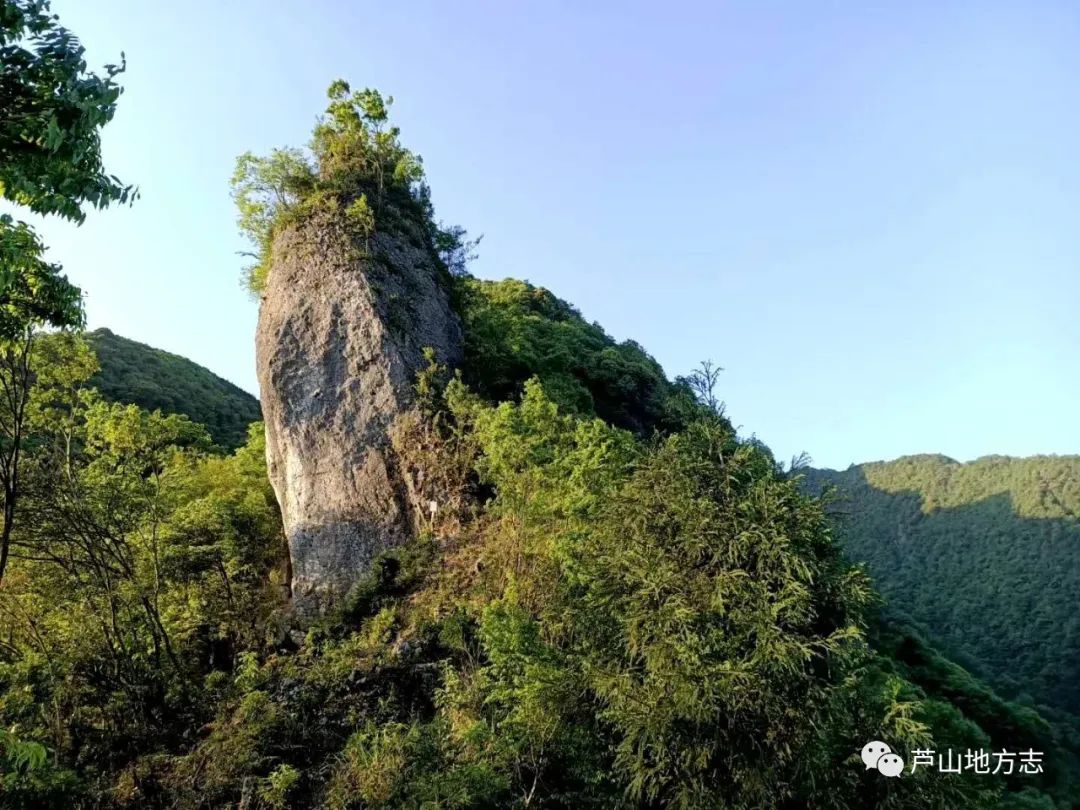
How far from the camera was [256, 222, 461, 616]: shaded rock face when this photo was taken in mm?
16297

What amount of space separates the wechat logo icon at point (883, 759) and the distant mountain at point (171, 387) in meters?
33.3

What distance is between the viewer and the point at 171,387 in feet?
138

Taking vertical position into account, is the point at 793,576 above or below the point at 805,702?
above

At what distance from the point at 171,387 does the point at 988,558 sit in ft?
205

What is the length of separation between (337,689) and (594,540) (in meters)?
5.64

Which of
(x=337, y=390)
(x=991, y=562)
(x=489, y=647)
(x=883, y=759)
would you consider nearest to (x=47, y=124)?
(x=489, y=647)

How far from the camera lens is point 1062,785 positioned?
25.5 metres

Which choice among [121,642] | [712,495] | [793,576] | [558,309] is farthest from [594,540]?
[558,309]

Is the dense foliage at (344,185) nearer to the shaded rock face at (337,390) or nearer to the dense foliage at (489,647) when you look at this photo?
the shaded rock face at (337,390)

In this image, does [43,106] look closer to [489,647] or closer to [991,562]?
[489,647]

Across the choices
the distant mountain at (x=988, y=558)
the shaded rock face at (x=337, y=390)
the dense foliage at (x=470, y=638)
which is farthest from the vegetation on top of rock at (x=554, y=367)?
the distant mountain at (x=988, y=558)

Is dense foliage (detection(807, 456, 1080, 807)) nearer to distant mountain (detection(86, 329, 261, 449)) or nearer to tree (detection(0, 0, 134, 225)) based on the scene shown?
distant mountain (detection(86, 329, 261, 449))

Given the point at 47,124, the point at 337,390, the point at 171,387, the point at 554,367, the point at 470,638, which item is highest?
the point at 554,367

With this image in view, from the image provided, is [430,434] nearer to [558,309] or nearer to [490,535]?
[490,535]
